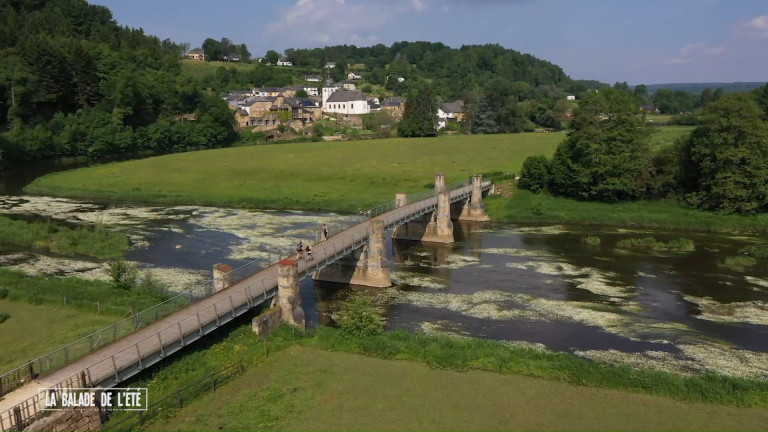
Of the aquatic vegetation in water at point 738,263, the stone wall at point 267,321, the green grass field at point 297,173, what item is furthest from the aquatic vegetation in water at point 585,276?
the green grass field at point 297,173

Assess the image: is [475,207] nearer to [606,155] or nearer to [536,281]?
[606,155]

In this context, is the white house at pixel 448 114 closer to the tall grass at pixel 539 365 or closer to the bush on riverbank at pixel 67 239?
the bush on riverbank at pixel 67 239

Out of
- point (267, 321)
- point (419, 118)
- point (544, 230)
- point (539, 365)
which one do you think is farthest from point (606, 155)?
point (419, 118)

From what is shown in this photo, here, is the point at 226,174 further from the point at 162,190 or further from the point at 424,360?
the point at 424,360

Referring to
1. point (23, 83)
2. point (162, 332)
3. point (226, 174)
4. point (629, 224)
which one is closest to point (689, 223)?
point (629, 224)

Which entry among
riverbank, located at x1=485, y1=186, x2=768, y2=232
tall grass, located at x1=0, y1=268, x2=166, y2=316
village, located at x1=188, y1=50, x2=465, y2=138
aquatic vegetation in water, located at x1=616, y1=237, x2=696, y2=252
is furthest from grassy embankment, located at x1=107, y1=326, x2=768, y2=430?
village, located at x1=188, y1=50, x2=465, y2=138

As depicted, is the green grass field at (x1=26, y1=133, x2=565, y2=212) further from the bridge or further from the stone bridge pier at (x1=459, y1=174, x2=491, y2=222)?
the bridge

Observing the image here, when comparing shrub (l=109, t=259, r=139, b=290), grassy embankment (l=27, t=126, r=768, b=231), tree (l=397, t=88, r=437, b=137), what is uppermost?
tree (l=397, t=88, r=437, b=137)
